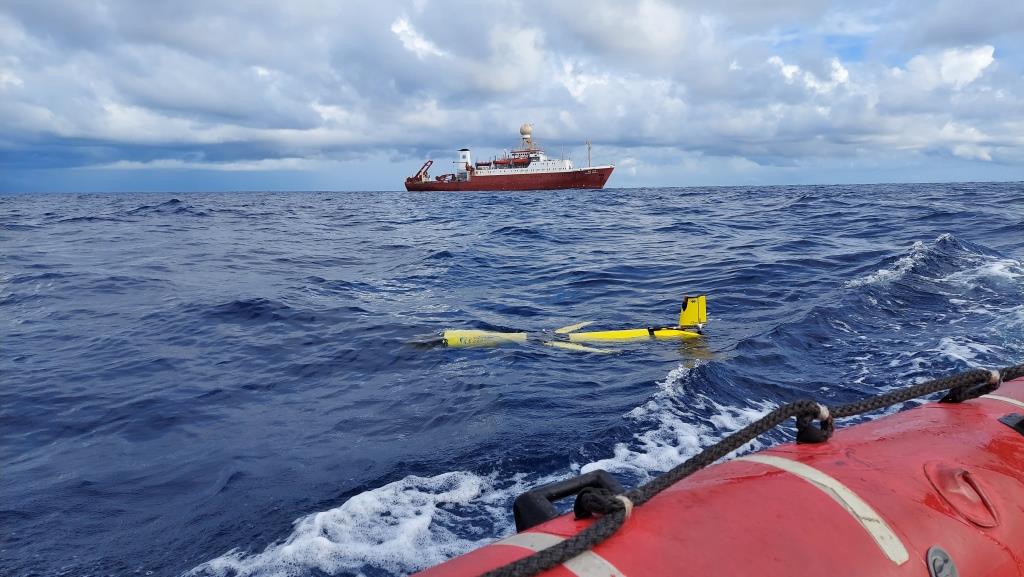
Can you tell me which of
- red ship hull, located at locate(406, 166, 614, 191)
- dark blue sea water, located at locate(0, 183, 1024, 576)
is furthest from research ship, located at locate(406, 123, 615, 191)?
dark blue sea water, located at locate(0, 183, 1024, 576)

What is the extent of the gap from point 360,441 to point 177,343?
195 inches

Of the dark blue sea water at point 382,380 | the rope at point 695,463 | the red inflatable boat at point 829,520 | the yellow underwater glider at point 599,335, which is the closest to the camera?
the rope at point 695,463

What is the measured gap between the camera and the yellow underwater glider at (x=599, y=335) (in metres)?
8.09

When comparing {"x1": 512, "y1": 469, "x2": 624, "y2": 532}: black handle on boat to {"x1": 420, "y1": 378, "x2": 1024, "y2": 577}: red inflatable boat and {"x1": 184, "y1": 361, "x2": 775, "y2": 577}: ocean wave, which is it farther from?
{"x1": 184, "y1": 361, "x2": 775, "y2": 577}: ocean wave

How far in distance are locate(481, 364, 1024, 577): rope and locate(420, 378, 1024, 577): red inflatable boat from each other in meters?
0.04

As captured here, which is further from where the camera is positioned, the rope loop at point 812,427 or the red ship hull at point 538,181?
the red ship hull at point 538,181

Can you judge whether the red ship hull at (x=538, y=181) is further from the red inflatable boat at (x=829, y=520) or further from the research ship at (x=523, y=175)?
the red inflatable boat at (x=829, y=520)

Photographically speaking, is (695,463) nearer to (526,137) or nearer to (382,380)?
(382,380)

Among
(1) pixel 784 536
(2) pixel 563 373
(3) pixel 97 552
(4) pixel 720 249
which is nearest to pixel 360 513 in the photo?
(3) pixel 97 552

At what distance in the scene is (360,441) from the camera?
209 inches

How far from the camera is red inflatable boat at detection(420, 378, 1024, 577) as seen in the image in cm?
163

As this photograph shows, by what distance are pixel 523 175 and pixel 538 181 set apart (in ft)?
6.84

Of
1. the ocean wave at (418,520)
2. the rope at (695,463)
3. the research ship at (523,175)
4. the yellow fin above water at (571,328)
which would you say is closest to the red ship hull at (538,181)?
the research ship at (523,175)

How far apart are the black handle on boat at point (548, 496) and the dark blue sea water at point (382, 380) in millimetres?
1754
